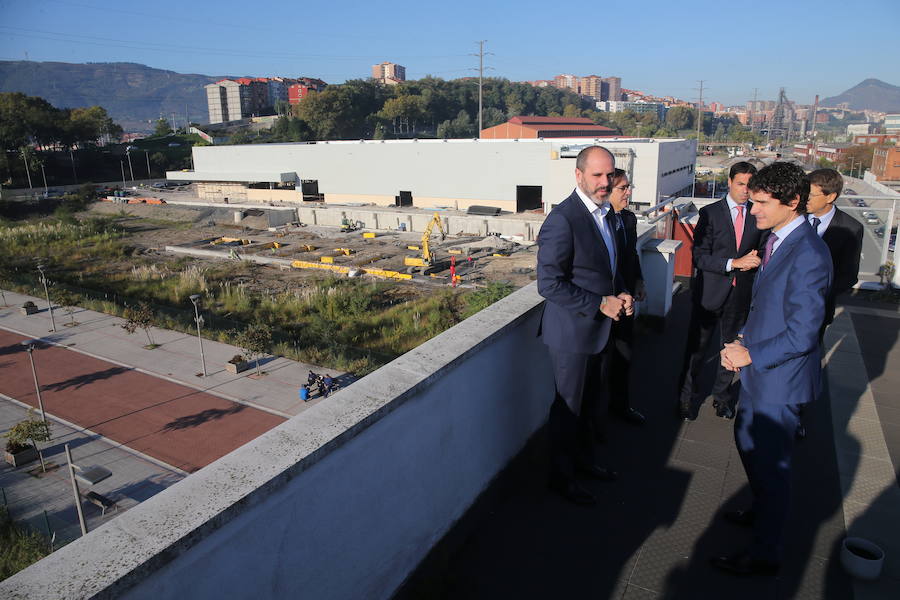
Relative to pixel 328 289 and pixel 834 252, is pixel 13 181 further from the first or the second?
pixel 834 252

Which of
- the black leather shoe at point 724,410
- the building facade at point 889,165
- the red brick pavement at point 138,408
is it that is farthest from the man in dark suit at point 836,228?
the building facade at point 889,165

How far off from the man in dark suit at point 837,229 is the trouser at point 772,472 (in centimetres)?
182

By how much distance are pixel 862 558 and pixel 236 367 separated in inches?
495

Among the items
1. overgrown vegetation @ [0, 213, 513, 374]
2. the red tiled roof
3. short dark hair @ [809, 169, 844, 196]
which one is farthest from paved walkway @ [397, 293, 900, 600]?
→ the red tiled roof

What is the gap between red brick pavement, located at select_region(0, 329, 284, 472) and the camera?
9.87 m

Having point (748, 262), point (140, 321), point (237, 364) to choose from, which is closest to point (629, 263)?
point (748, 262)

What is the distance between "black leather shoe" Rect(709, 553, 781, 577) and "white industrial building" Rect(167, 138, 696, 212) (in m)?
32.7

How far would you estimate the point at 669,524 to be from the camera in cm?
258

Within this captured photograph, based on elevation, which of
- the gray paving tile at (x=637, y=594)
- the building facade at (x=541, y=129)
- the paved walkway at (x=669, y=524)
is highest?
the building facade at (x=541, y=129)

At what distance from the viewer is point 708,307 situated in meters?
3.85

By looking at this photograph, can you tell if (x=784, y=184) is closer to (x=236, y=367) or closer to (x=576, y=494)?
(x=576, y=494)

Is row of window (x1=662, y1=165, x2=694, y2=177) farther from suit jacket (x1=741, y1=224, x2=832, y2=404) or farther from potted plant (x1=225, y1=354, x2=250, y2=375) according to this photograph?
suit jacket (x1=741, y1=224, x2=832, y2=404)

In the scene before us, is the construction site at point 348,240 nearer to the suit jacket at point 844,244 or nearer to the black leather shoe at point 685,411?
the suit jacket at point 844,244

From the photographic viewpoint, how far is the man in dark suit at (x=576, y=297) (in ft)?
8.41
